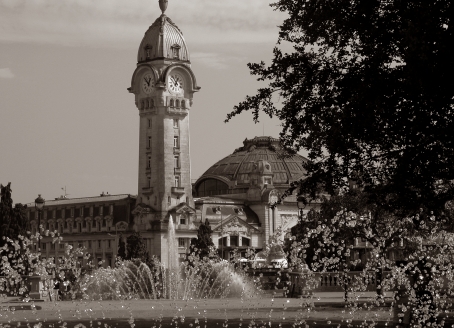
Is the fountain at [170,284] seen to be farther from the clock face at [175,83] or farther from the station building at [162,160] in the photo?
the clock face at [175,83]

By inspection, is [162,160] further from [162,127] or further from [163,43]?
[163,43]

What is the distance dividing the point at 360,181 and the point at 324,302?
20.3m

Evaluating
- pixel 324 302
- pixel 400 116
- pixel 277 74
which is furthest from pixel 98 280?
pixel 400 116

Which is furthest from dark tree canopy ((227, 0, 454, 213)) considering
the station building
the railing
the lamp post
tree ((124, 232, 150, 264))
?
the station building

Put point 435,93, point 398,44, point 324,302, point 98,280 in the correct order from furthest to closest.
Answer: point 98,280, point 324,302, point 398,44, point 435,93

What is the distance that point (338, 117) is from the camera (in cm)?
2458

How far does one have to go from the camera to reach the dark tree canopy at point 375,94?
74.6 ft

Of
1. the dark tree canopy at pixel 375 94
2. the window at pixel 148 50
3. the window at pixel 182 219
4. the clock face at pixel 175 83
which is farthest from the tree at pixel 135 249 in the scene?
the dark tree canopy at pixel 375 94

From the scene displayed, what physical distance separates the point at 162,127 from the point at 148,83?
716cm

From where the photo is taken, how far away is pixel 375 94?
23938 mm

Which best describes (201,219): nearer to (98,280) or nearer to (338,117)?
(98,280)

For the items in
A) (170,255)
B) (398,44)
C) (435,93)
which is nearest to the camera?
(435,93)

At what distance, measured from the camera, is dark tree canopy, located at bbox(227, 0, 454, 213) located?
74.6 ft

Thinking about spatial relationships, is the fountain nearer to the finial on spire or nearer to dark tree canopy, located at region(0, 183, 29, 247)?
dark tree canopy, located at region(0, 183, 29, 247)
